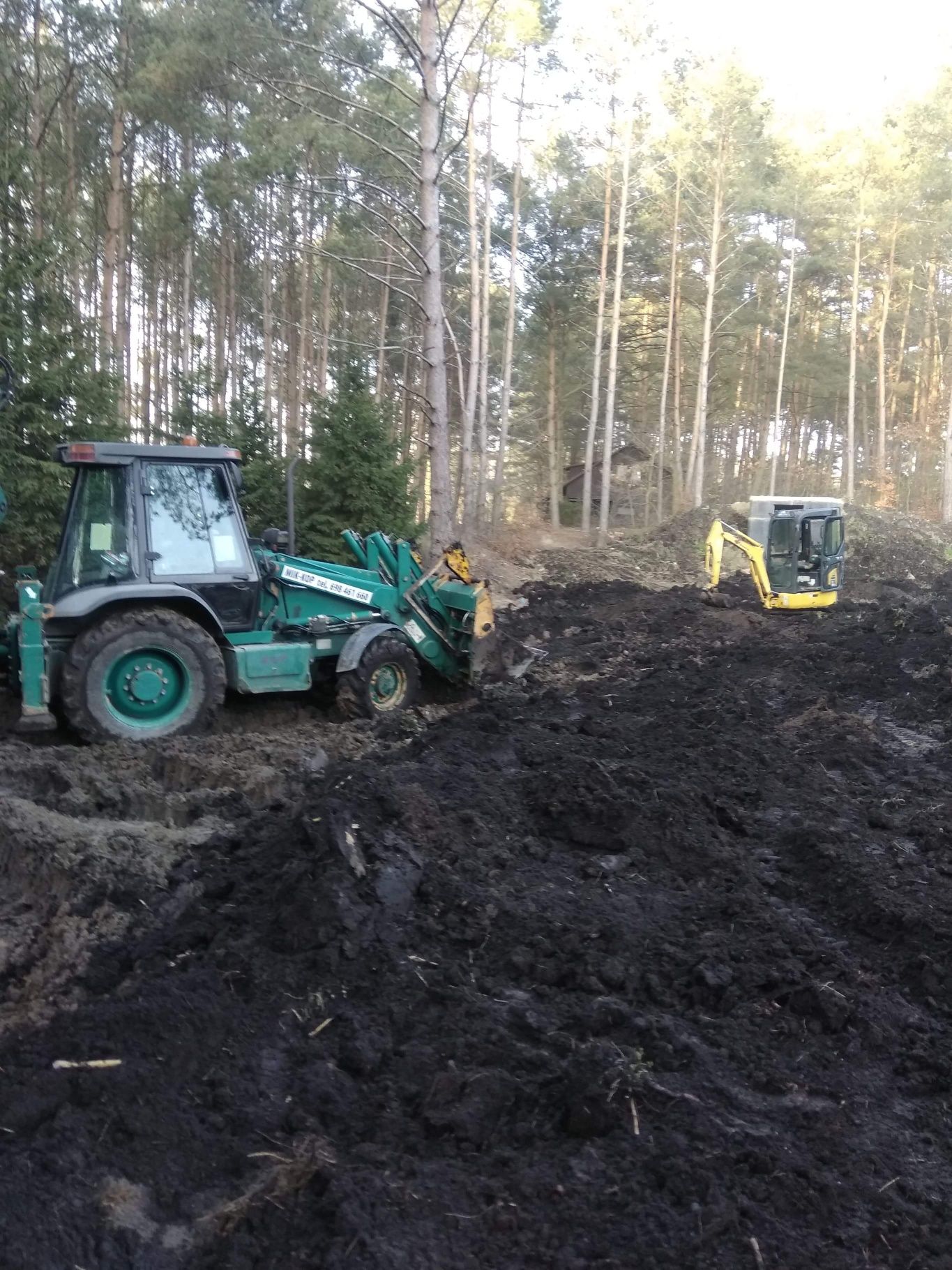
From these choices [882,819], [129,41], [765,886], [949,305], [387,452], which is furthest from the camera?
[949,305]

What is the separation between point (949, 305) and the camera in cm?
3803

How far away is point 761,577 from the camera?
55.8 feet

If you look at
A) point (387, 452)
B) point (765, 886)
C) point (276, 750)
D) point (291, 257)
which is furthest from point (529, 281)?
point (765, 886)

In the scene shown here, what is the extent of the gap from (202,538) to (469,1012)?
5127 mm

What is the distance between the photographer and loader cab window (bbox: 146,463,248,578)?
7.83m

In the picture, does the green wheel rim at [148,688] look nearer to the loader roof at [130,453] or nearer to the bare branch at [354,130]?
the loader roof at [130,453]

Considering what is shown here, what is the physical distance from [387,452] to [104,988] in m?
11.7

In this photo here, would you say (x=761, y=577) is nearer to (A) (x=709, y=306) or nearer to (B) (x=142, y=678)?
(B) (x=142, y=678)

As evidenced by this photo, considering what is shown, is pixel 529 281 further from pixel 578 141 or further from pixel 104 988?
pixel 104 988

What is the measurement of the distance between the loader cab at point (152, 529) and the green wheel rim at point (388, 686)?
4.21 ft

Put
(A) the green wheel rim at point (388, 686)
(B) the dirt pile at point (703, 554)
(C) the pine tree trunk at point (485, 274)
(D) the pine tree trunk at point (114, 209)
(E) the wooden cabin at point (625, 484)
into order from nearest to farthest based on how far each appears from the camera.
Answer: (A) the green wheel rim at point (388, 686) → (D) the pine tree trunk at point (114, 209) → (C) the pine tree trunk at point (485, 274) → (B) the dirt pile at point (703, 554) → (E) the wooden cabin at point (625, 484)

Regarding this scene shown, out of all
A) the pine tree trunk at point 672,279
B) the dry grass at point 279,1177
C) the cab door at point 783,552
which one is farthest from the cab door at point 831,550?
the dry grass at point 279,1177

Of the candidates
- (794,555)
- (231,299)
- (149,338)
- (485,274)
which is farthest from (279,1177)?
(149,338)

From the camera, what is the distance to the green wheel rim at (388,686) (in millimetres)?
8836
